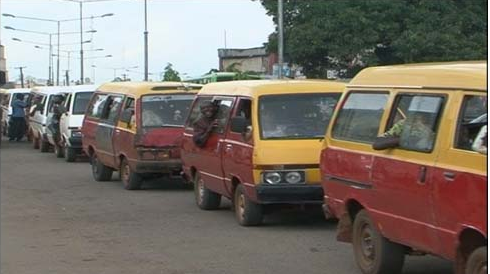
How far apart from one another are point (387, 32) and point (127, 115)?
19724mm

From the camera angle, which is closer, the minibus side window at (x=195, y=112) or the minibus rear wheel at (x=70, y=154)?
the minibus side window at (x=195, y=112)

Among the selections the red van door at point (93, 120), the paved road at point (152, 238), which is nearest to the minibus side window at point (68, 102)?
the red van door at point (93, 120)

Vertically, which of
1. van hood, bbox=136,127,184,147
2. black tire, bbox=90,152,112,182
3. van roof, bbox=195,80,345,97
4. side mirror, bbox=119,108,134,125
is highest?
van roof, bbox=195,80,345,97

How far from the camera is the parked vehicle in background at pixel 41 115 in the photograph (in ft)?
87.0

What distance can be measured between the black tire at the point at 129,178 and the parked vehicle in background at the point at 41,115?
9.93 metres

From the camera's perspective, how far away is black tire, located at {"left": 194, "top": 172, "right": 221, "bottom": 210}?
1294 cm

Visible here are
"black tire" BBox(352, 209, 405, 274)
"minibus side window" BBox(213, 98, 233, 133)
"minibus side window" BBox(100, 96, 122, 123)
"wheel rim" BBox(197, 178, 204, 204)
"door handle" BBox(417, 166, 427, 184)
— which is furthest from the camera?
"minibus side window" BBox(100, 96, 122, 123)

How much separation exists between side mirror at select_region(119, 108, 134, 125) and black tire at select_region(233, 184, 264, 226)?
448 cm

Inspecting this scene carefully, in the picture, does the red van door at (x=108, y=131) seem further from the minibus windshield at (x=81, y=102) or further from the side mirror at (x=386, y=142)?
the side mirror at (x=386, y=142)

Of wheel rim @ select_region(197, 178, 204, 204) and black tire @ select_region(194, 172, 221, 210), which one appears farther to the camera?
wheel rim @ select_region(197, 178, 204, 204)

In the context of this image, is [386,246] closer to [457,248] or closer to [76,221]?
[457,248]

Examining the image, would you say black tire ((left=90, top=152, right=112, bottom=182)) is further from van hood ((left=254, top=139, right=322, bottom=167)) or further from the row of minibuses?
van hood ((left=254, top=139, right=322, bottom=167))

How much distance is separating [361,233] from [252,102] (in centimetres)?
352

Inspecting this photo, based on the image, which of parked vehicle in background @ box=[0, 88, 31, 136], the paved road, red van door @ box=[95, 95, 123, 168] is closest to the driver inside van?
the paved road
